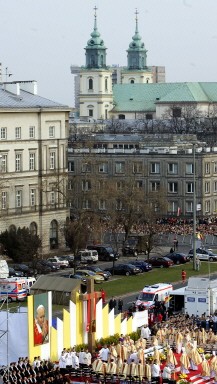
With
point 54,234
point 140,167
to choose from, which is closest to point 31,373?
point 54,234

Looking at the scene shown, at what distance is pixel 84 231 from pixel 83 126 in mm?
110122

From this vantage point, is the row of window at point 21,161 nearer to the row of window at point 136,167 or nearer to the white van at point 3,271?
the row of window at point 136,167

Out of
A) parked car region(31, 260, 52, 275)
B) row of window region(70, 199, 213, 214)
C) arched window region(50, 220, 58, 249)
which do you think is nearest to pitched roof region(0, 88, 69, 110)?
row of window region(70, 199, 213, 214)

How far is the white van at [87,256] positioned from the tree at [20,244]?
3.37 metres

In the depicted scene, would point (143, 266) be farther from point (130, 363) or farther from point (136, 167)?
point (136, 167)

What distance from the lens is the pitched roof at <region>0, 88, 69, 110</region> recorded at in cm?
8788

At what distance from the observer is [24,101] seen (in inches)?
3529

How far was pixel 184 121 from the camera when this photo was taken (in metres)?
194

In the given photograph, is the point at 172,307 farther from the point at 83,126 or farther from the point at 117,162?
the point at 83,126

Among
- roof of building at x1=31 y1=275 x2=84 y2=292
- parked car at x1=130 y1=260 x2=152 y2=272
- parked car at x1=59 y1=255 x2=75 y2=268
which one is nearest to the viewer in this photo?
roof of building at x1=31 y1=275 x2=84 y2=292

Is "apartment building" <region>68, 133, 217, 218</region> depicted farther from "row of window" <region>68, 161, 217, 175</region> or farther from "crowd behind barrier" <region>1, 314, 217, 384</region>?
"crowd behind barrier" <region>1, 314, 217, 384</region>

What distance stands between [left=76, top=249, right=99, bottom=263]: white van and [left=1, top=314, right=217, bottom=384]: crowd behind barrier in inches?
1192

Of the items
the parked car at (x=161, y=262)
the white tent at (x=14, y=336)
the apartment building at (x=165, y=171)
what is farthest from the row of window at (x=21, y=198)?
the white tent at (x=14, y=336)

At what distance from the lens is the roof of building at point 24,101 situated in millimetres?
87938
